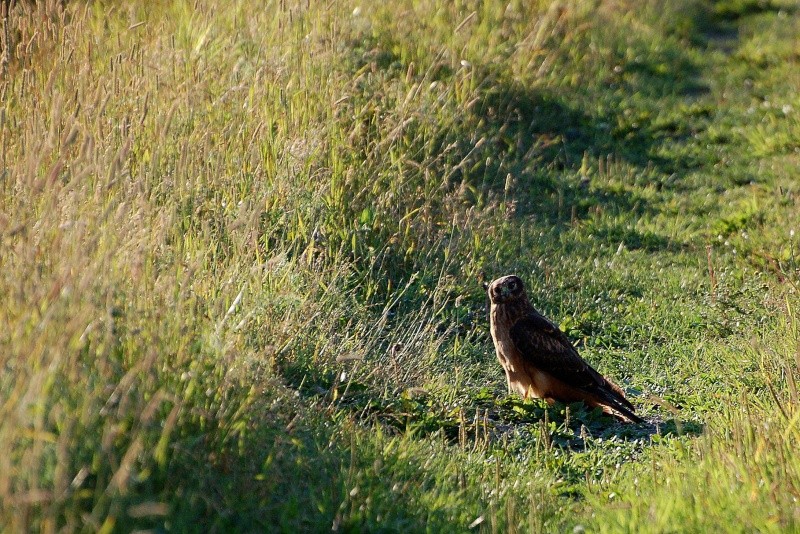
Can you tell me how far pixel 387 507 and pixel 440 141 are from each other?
507cm

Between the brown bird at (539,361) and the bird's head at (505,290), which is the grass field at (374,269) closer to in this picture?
the brown bird at (539,361)

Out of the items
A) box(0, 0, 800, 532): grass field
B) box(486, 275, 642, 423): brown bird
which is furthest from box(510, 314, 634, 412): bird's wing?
box(0, 0, 800, 532): grass field

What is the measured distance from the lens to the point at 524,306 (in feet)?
22.3

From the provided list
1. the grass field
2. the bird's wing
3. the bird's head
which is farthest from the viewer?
the bird's head

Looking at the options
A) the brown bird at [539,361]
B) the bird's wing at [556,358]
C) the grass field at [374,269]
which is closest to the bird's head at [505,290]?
the brown bird at [539,361]

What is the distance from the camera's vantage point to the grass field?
13.2 ft

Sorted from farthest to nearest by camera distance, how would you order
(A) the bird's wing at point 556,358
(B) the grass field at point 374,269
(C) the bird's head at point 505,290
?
(C) the bird's head at point 505,290 < (A) the bird's wing at point 556,358 < (B) the grass field at point 374,269

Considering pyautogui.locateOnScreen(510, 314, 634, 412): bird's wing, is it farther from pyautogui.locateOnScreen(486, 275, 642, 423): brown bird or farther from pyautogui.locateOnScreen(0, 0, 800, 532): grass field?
pyautogui.locateOnScreen(0, 0, 800, 532): grass field

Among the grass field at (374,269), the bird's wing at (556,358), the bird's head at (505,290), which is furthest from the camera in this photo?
the bird's head at (505,290)

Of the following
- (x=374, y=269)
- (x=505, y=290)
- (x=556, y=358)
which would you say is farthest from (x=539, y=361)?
(x=374, y=269)

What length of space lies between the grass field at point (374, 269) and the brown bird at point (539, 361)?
14 centimetres

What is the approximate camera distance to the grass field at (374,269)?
4035mm

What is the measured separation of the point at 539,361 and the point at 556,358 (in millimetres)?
115

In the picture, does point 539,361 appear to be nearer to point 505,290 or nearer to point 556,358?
point 556,358
